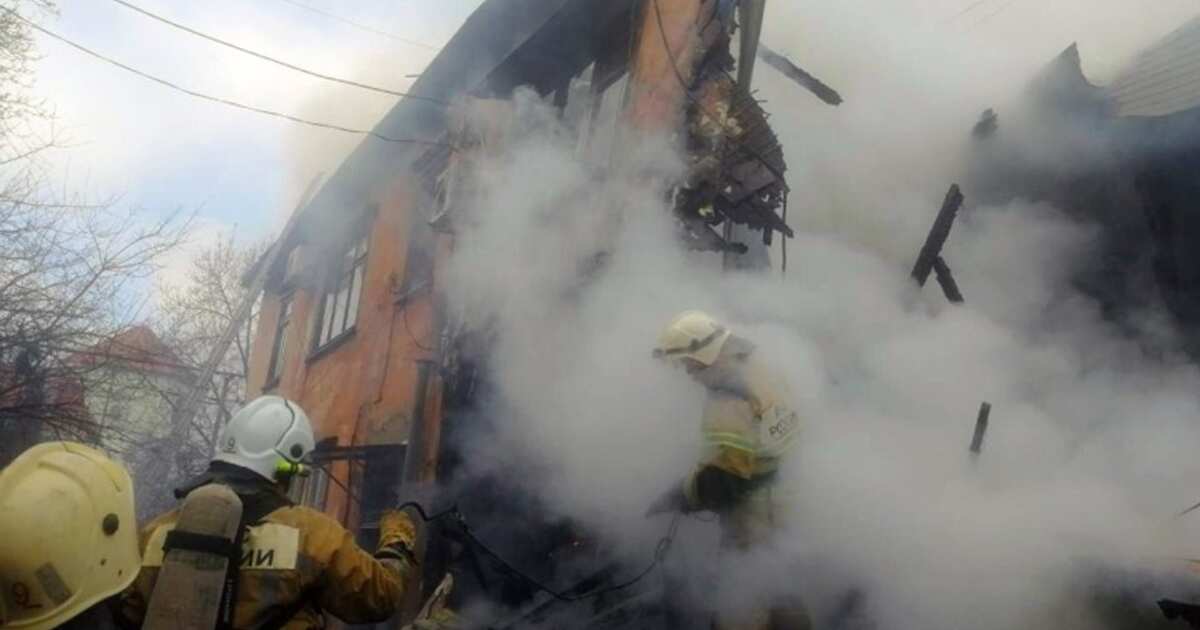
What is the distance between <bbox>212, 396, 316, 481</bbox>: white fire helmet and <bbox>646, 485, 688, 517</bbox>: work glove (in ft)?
5.72

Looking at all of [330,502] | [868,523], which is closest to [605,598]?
[868,523]

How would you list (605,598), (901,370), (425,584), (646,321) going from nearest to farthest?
(605,598) < (901,370) < (646,321) < (425,584)

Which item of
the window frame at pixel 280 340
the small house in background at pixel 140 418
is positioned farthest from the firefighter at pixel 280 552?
the window frame at pixel 280 340

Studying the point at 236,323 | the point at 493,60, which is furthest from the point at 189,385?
the point at 493,60

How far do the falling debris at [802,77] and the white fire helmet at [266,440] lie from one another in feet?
15.6

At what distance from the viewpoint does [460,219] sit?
27.2 ft

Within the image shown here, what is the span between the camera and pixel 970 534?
4.02 metres

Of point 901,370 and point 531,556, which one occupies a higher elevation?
point 901,370

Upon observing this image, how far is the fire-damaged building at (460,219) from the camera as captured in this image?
5762 mm

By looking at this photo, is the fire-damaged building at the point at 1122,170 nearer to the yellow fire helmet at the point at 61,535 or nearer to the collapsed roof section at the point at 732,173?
the collapsed roof section at the point at 732,173

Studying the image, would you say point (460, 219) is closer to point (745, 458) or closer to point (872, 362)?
point (872, 362)

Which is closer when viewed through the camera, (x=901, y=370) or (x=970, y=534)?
(x=970, y=534)

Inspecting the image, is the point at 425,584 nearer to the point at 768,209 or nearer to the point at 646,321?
the point at 646,321

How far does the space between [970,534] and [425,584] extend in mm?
3838
